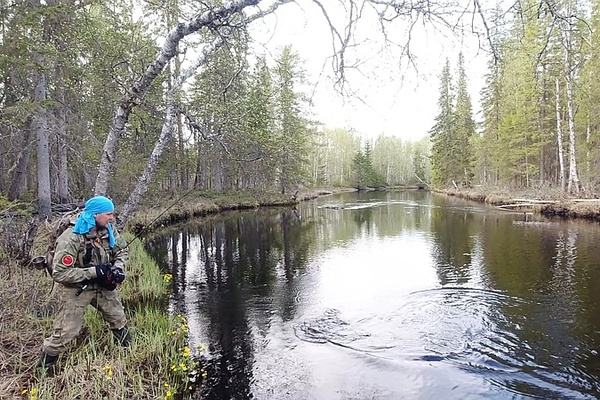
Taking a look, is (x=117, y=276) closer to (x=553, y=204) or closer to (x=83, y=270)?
(x=83, y=270)

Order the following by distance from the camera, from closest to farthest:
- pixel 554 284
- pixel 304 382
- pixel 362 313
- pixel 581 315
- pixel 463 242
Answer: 1. pixel 304 382
2. pixel 581 315
3. pixel 362 313
4. pixel 554 284
5. pixel 463 242

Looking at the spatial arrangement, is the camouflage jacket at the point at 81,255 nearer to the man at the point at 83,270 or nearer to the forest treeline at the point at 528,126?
the man at the point at 83,270

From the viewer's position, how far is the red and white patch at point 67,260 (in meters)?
4.19

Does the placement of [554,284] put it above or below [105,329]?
below

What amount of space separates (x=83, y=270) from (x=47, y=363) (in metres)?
1.03

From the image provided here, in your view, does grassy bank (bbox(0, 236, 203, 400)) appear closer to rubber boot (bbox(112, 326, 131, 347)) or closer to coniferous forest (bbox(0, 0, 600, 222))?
rubber boot (bbox(112, 326, 131, 347))

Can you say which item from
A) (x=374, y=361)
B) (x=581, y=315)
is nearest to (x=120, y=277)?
(x=374, y=361)

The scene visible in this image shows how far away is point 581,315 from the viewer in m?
7.34

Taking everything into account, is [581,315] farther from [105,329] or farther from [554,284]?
[105,329]

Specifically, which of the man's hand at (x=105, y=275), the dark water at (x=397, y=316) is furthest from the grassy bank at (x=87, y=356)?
the man's hand at (x=105, y=275)

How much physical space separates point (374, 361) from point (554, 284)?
18.8 ft

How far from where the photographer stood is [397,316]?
7621 millimetres

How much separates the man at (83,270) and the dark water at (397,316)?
1.71 m

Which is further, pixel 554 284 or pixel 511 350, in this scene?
pixel 554 284
